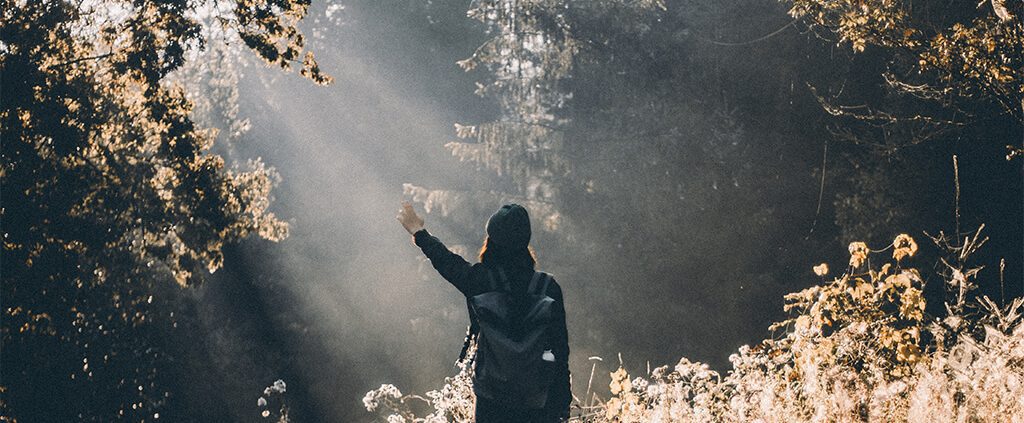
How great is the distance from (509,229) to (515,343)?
0.48 meters

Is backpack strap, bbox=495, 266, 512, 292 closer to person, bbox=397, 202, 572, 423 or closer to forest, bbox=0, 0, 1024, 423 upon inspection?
person, bbox=397, 202, 572, 423

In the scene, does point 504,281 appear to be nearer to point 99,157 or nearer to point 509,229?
point 509,229

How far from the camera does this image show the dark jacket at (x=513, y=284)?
11.4ft

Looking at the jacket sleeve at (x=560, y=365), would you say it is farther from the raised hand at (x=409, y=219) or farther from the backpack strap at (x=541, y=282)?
the raised hand at (x=409, y=219)

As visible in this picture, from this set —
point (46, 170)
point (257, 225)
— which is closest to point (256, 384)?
point (257, 225)

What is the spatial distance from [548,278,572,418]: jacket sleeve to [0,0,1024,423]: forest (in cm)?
56

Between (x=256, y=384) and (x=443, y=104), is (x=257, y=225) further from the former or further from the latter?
(x=443, y=104)

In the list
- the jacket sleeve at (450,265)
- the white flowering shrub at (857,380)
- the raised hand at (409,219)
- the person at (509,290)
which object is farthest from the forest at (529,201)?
the raised hand at (409,219)

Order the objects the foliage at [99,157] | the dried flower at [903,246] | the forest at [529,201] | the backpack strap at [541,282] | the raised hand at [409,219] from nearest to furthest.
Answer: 1. the backpack strap at [541,282]
2. the raised hand at [409,219]
3. the dried flower at [903,246]
4. the forest at [529,201]
5. the foliage at [99,157]

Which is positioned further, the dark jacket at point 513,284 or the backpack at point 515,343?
the dark jacket at point 513,284

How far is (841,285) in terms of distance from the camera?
16.4ft

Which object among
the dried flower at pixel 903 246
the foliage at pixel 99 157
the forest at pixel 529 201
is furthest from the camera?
the foliage at pixel 99 157

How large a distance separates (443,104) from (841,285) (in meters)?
26.4

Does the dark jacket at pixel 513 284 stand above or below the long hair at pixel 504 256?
below
